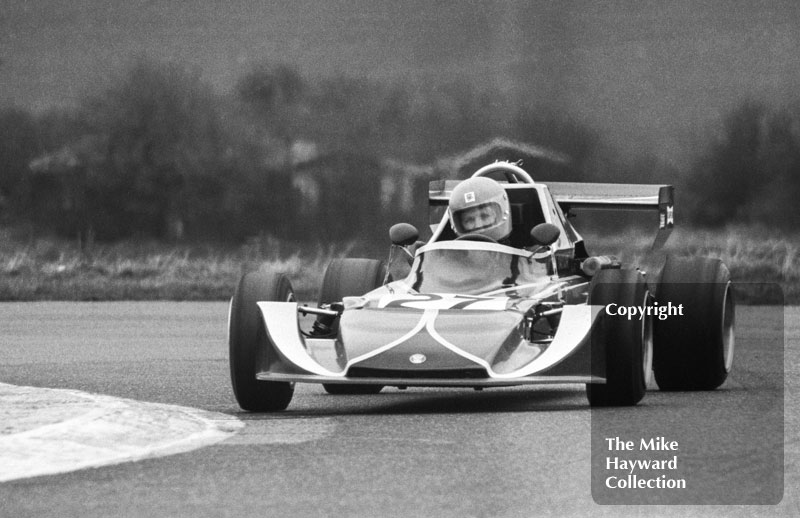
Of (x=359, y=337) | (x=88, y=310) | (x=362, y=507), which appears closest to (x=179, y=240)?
(x=88, y=310)

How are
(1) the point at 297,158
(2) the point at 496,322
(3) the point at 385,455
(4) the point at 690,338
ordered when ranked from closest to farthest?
(3) the point at 385,455 → (2) the point at 496,322 → (4) the point at 690,338 → (1) the point at 297,158

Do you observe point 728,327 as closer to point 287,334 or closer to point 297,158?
point 287,334

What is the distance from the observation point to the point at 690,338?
43.2 ft

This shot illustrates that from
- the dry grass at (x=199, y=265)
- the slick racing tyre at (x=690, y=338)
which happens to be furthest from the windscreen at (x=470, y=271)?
the dry grass at (x=199, y=265)

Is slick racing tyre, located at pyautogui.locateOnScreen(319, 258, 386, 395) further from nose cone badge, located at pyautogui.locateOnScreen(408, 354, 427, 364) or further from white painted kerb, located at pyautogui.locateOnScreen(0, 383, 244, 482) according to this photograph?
nose cone badge, located at pyautogui.locateOnScreen(408, 354, 427, 364)

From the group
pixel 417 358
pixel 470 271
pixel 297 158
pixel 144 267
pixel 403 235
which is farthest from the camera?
pixel 297 158

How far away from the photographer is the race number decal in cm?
1169

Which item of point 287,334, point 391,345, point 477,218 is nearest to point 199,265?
point 477,218

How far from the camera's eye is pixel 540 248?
532 inches

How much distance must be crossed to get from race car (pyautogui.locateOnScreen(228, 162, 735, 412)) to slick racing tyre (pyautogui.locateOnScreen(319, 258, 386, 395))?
0.04 ft

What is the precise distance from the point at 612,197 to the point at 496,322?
16.2 feet

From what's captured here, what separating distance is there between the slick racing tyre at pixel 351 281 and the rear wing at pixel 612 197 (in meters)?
2.27

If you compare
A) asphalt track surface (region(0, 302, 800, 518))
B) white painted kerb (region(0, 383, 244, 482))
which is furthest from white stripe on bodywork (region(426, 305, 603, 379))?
white painted kerb (region(0, 383, 244, 482))

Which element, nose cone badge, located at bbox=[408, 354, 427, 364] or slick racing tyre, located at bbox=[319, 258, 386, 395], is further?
slick racing tyre, located at bbox=[319, 258, 386, 395]
